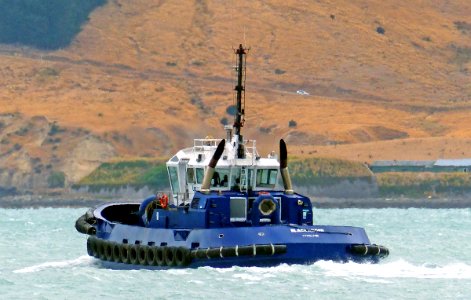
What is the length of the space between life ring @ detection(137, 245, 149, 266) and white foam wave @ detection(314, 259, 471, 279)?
617 cm

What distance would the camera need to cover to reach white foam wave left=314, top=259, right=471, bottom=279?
60.2 m

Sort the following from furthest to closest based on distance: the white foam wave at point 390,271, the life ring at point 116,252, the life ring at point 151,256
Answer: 1. the life ring at point 116,252
2. the life ring at point 151,256
3. the white foam wave at point 390,271

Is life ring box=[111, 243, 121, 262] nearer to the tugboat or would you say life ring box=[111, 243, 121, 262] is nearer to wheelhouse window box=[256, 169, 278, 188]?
the tugboat

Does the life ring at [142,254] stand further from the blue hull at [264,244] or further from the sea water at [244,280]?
the sea water at [244,280]

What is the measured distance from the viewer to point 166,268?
62.2 meters

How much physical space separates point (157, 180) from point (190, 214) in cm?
12081

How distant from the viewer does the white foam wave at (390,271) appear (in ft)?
197

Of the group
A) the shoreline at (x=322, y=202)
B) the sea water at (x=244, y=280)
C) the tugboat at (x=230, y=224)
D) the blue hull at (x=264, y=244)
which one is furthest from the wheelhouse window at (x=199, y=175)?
the shoreline at (x=322, y=202)

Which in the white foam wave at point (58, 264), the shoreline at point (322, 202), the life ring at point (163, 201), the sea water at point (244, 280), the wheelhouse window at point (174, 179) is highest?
the wheelhouse window at point (174, 179)

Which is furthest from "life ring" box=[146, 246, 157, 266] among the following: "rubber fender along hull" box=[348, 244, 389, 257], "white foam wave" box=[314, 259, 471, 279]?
"rubber fender along hull" box=[348, 244, 389, 257]

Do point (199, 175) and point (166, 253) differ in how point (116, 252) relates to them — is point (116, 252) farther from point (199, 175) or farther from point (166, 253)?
point (199, 175)

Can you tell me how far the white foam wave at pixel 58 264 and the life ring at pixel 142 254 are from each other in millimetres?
4171

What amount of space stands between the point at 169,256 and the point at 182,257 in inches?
30.0

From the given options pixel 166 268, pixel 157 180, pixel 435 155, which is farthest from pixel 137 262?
pixel 435 155
